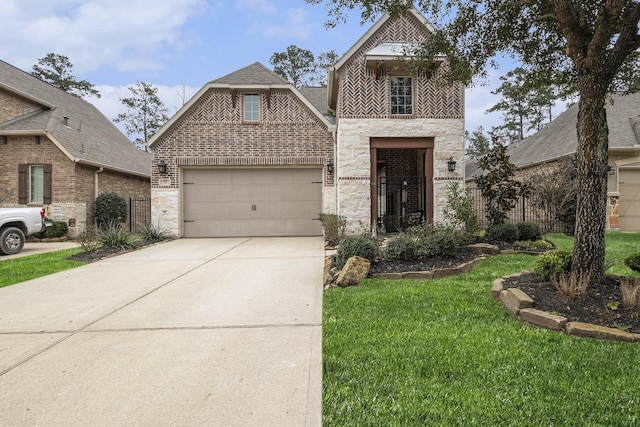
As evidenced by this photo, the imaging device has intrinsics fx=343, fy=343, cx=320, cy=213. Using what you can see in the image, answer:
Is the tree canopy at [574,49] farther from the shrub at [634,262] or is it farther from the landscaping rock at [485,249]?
the landscaping rock at [485,249]

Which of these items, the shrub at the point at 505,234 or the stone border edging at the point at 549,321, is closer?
the stone border edging at the point at 549,321

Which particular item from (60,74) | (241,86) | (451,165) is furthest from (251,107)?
(60,74)

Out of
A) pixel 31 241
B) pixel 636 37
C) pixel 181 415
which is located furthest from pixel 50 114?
pixel 636 37

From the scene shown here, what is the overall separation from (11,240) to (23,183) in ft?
14.3

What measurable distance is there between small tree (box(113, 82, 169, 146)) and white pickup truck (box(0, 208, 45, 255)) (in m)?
21.5

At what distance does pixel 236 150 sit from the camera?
1210 centimetres

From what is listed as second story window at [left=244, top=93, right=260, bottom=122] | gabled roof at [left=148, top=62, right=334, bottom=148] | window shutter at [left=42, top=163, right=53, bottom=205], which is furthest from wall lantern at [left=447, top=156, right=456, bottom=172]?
window shutter at [left=42, top=163, right=53, bottom=205]

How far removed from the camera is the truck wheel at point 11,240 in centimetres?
903

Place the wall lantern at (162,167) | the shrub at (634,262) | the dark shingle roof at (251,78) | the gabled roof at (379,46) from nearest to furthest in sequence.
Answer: the shrub at (634,262) < the gabled roof at (379,46) < the wall lantern at (162,167) < the dark shingle roof at (251,78)

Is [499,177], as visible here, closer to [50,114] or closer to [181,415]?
[181,415]

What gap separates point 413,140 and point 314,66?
2440cm

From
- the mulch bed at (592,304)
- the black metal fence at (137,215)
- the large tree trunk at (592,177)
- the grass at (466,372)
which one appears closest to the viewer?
the grass at (466,372)

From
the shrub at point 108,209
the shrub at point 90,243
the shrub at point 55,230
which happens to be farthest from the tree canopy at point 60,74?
the shrub at point 90,243

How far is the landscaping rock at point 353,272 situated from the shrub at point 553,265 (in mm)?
2354
